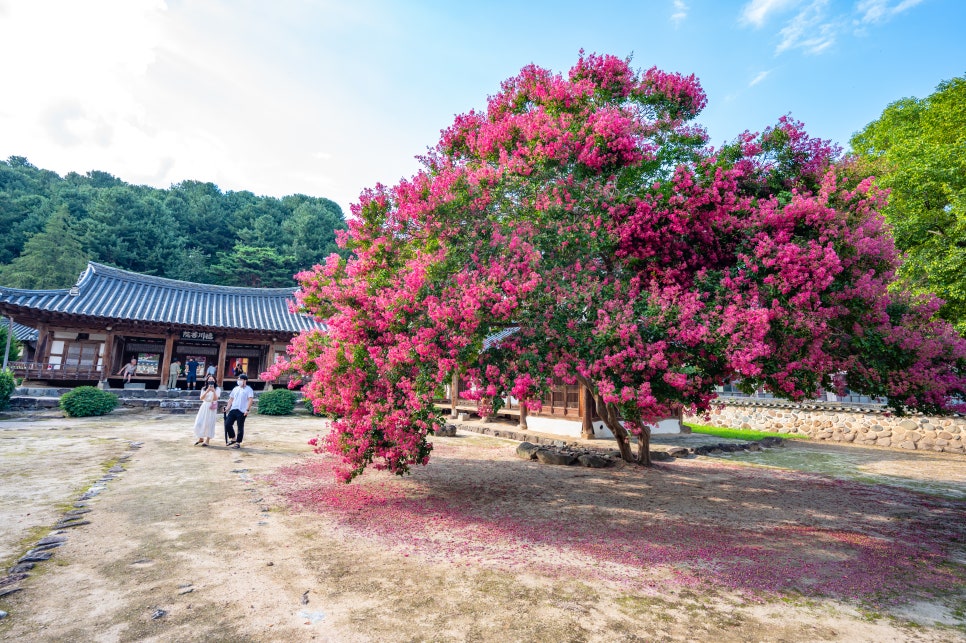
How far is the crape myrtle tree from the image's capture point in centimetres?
660

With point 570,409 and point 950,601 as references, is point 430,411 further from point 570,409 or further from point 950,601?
point 570,409

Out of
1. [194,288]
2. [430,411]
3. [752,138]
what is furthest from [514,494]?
[194,288]

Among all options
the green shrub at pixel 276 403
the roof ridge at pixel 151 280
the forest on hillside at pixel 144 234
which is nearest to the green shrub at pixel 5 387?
the green shrub at pixel 276 403

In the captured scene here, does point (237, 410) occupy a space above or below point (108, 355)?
below

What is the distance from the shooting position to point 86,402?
17.1m

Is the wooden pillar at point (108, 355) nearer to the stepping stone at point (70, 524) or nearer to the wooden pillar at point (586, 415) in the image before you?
the stepping stone at point (70, 524)

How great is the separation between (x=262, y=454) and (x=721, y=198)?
11559mm

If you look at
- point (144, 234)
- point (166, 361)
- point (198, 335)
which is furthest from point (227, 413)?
point (144, 234)

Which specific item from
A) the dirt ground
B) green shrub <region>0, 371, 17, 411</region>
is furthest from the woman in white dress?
green shrub <region>0, 371, 17, 411</region>

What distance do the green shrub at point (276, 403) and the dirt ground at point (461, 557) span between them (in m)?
10.9

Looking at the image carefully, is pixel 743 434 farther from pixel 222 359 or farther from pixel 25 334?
pixel 25 334

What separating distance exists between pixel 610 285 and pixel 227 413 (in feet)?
35.7

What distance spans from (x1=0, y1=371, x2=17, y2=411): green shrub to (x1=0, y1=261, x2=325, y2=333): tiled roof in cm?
541

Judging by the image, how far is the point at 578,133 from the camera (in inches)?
303
